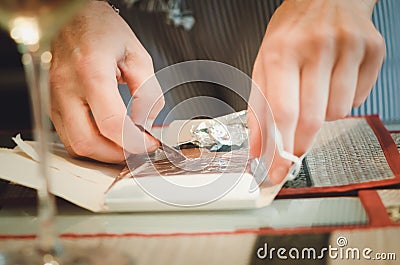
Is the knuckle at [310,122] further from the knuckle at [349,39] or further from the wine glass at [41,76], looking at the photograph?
the wine glass at [41,76]

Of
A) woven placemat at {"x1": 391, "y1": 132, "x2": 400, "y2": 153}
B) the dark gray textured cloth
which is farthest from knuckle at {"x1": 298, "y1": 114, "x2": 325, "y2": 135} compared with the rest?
the dark gray textured cloth

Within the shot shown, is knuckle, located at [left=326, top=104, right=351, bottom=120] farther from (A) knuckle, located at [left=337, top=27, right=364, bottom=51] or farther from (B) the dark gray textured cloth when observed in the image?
(B) the dark gray textured cloth

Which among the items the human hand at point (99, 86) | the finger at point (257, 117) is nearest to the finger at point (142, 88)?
the human hand at point (99, 86)

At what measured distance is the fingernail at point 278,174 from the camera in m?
0.51

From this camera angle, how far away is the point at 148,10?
75 cm

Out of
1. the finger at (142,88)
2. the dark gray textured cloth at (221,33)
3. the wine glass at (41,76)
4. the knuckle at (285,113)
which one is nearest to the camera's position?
the wine glass at (41,76)

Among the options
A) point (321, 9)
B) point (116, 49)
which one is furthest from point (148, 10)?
point (321, 9)

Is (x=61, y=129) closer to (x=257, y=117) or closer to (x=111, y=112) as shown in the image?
(x=111, y=112)

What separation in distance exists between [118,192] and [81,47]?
17 cm

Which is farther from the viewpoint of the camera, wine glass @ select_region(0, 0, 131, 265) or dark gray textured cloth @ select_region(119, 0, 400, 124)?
dark gray textured cloth @ select_region(119, 0, 400, 124)

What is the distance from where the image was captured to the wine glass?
38cm

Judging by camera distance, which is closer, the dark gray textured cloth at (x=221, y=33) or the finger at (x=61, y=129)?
the finger at (x=61, y=129)

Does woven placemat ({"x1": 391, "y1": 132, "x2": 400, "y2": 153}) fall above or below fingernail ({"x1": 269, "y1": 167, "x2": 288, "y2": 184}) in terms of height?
above

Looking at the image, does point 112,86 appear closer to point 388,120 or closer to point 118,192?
point 118,192
